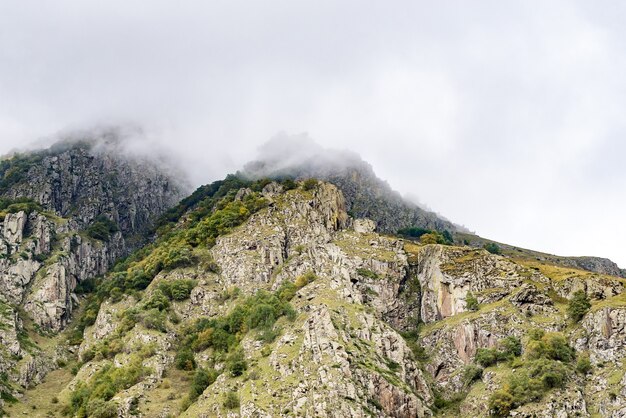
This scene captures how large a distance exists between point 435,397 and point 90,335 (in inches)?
2630

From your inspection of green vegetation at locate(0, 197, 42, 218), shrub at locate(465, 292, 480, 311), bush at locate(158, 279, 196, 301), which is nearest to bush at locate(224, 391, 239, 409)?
bush at locate(158, 279, 196, 301)

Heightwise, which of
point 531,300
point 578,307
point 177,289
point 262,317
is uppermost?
point 578,307

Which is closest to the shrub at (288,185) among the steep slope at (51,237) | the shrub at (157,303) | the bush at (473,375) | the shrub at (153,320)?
the steep slope at (51,237)

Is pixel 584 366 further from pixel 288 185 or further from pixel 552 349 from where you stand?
pixel 288 185

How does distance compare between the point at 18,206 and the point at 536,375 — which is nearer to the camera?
the point at 536,375

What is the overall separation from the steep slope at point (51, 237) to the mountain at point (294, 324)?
526 mm

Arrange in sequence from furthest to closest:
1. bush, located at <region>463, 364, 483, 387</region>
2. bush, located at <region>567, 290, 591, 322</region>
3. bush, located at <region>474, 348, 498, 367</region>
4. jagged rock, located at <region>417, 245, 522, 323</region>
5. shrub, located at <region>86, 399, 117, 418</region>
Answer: jagged rock, located at <region>417, 245, 522, 323</region>, bush, located at <region>567, 290, 591, 322</region>, bush, located at <region>474, 348, 498, 367</region>, bush, located at <region>463, 364, 483, 387</region>, shrub, located at <region>86, 399, 117, 418</region>

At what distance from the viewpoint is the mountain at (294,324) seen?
91.8 meters

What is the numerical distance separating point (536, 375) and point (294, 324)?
127 ft

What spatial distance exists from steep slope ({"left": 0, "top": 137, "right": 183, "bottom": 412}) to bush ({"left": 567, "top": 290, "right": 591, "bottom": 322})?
303 feet

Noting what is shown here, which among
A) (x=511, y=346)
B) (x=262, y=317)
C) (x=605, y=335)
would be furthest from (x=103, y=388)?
(x=605, y=335)

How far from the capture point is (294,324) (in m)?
106

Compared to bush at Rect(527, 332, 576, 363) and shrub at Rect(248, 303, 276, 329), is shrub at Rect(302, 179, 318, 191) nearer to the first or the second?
shrub at Rect(248, 303, 276, 329)

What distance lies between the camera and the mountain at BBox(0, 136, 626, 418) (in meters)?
91.8
